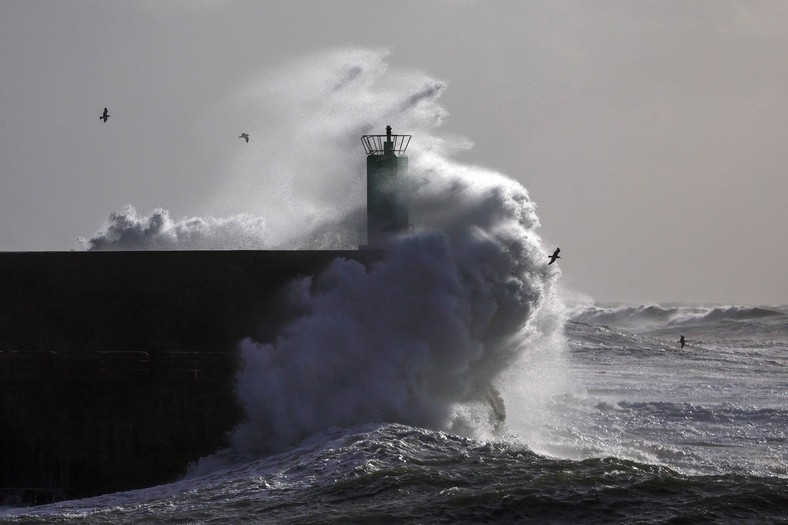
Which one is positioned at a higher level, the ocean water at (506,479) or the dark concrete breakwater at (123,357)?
the dark concrete breakwater at (123,357)

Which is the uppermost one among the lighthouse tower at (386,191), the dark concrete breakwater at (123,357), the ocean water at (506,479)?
the lighthouse tower at (386,191)

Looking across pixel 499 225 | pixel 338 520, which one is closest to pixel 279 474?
pixel 338 520

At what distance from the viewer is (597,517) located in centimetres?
1127

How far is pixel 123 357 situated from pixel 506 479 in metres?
6.44

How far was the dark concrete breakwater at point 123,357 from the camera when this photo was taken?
16000mm

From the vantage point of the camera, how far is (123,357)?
16328mm

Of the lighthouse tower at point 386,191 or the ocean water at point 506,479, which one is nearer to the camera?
the ocean water at point 506,479

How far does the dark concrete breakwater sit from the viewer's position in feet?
52.5

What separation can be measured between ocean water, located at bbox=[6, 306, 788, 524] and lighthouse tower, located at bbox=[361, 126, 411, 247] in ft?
12.0

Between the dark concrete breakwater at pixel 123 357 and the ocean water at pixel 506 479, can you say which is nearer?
the ocean water at pixel 506 479

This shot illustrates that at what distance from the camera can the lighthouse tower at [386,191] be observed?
1767 centimetres

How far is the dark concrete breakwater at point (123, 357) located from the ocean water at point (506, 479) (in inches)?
51.4

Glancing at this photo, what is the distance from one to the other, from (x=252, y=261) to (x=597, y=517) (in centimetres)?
692

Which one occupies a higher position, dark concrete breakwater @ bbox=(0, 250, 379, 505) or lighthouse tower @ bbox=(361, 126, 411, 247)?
lighthouse tower @ bbox=(361, 126, 411, 247)
